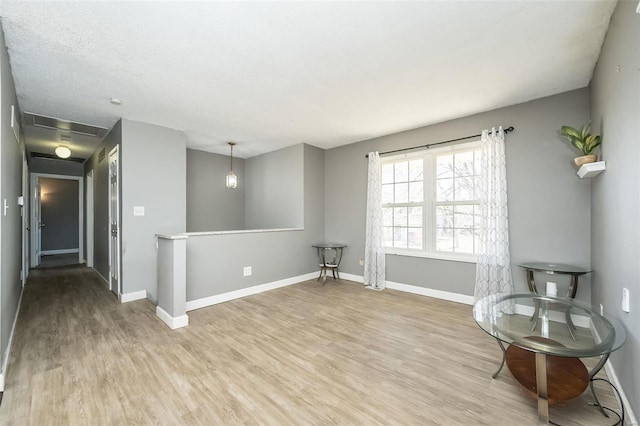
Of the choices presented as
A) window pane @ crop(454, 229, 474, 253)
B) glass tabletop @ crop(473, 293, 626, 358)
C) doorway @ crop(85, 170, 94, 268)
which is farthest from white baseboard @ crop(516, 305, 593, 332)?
doorway @ crop(85, 170, 94, 268)

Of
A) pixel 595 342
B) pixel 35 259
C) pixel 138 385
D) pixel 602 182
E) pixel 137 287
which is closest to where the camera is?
pixel 595 342

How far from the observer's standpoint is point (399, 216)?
439cm

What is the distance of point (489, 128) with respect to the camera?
345cm

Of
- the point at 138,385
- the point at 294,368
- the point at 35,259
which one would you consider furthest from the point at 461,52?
the point at 35,259

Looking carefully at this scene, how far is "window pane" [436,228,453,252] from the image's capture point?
384cm

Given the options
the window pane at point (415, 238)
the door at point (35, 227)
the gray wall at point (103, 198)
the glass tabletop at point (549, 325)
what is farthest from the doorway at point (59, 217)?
the glass tabletop at point (549, 325)

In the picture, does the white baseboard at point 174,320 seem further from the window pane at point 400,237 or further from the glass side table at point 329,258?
the window pane at point 400,237

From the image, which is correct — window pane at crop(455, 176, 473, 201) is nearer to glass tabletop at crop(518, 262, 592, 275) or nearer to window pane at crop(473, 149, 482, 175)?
window pane at crop(473, 149, 482, 175)

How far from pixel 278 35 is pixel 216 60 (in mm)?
658

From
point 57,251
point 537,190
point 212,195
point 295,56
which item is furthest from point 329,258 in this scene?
point 57,251

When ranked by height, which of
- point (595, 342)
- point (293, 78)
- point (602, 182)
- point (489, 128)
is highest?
point (293, 78)

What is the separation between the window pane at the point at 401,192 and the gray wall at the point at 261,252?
4.92 ft

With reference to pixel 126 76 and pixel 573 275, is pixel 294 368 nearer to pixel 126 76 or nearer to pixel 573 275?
pixel 573 275

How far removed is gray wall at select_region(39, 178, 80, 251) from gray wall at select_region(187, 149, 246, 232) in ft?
17.0
